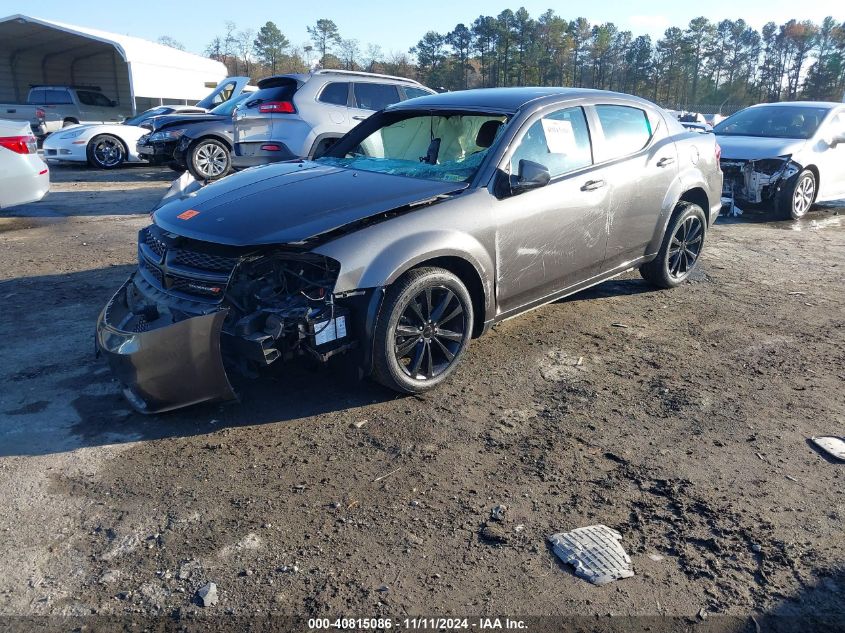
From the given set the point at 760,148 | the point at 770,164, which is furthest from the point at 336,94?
the point at 770,164

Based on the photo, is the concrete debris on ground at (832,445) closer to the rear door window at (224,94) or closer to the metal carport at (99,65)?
the rear door window at (224,94)

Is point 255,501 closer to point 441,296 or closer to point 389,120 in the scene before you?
point 441,296

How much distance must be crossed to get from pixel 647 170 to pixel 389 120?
83.8 inches

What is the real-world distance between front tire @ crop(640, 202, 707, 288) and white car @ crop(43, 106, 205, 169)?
39.9 feet

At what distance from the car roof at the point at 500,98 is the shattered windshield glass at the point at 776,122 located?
643 centimetres

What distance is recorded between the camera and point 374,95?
36.5ft

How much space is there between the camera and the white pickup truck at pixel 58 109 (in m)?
21.4

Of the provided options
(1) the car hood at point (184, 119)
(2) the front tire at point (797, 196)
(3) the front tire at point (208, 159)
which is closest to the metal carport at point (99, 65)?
(1) the car hood at point (184, 119)

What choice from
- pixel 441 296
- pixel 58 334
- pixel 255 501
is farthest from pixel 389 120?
pixel 255 501

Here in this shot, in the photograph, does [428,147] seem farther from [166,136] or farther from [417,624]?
[166,136]

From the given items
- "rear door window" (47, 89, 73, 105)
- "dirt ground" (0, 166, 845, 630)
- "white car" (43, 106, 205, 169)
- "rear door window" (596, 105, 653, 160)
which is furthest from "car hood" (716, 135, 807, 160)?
"rear door window" (47, 89, 73, 105)

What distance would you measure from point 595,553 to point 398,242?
1950 millimetres

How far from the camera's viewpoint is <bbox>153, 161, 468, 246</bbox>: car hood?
3.68 metres

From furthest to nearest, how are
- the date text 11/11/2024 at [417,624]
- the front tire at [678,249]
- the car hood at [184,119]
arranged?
the car hood at [184,119]
the front tire at [678,249]
the date text 11/11/2024 at [417,624]
